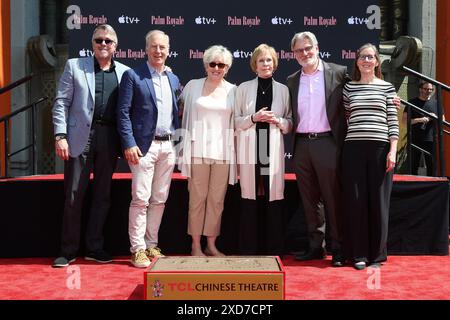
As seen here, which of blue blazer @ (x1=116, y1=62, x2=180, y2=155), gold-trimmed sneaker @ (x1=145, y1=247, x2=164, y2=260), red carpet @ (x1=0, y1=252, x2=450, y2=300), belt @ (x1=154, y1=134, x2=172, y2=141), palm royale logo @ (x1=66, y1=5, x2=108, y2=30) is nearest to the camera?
red carpet @ (x1=0, y1=252, x2=450, y2=300)

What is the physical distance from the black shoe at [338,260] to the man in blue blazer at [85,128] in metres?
1.47

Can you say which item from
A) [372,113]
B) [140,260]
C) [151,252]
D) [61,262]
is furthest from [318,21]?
[61,262]

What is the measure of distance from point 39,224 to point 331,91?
212cm

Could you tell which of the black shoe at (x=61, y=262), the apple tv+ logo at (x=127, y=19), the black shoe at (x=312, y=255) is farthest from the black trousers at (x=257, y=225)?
the apple tv+ logo at (x=127, y=19)

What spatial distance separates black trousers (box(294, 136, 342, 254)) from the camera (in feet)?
10.3

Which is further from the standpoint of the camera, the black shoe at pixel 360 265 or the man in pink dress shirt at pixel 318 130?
the man in pink dress shirt at pixel 318 130

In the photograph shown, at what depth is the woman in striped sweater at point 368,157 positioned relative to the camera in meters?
3.05

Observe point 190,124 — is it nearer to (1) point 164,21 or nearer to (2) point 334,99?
(2) point 334,99

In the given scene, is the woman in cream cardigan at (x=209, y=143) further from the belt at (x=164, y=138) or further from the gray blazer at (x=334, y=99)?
the gray blazer at (x=334, y=99)

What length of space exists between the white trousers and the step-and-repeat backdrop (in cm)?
288

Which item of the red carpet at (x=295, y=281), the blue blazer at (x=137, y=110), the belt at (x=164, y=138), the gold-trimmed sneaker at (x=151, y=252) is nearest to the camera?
the red carpet at (x=295, y=281)

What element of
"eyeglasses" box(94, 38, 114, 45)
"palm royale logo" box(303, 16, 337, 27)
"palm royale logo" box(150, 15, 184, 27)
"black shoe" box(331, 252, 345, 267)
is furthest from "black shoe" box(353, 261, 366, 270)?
"palm royale logo" box(150, 15, 184, 27)

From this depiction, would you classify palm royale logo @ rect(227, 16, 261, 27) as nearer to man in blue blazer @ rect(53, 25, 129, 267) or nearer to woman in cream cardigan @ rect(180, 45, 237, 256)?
woman in cream cardigan @ rect(180, 45, 237, 256)

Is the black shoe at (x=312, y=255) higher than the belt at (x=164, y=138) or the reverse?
the reverse
